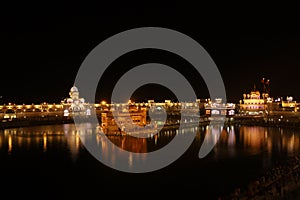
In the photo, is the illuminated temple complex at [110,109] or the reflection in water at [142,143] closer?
the reflection in water at [142,143]

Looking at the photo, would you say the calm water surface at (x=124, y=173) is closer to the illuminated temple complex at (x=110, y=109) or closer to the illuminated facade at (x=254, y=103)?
the illuminated temple complex at (x=110, y=109)

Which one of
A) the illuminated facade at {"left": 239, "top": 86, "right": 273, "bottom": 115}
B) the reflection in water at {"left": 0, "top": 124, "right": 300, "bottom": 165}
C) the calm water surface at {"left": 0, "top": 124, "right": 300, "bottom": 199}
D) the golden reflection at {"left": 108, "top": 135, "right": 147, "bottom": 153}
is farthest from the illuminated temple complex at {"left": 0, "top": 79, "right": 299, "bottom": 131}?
the calm water surface at {"left": 0, "top": 124, "right": 300, "bottom": 199}

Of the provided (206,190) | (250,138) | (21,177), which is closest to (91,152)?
(21,177)

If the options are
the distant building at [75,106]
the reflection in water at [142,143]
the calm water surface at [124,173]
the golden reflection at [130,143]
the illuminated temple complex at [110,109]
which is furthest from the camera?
the distant building at [75,106]

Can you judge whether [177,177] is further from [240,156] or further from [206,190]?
[240,156]

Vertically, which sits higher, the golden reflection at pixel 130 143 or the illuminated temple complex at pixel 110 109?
the illuminated temple complex at pixel 110 109

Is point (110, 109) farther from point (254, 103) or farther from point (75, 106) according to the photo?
point (254, 103)

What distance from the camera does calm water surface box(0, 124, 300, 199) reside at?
314 inches

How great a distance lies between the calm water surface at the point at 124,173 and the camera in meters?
7.98

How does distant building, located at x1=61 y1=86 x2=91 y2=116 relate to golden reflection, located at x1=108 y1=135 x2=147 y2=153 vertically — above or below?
above

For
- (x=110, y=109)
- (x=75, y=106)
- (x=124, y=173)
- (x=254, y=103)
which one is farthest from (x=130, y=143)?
(x=254, y=103)

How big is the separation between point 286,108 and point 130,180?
26158 mm

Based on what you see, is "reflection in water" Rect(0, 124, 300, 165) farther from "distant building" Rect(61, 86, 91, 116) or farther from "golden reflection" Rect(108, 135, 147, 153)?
"distant building" Rect(61, 86, 91, 116)

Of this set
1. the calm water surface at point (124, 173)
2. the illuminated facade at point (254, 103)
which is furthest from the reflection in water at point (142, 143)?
the illuminated facade at point (254, 103)
